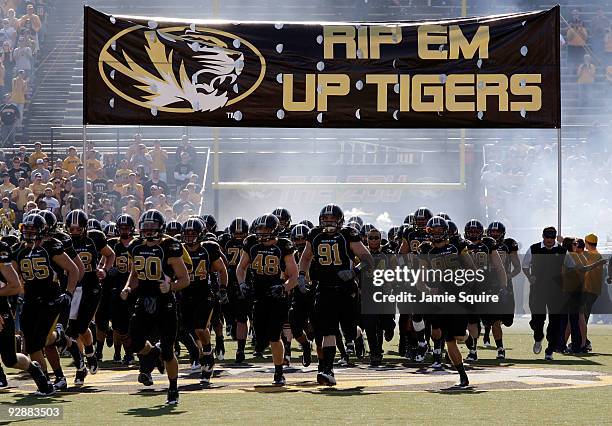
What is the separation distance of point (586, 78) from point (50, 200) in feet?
51.8

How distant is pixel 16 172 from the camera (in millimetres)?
26047

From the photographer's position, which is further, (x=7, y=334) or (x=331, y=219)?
(x=331, y=219)

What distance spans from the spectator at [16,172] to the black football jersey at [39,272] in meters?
13.2

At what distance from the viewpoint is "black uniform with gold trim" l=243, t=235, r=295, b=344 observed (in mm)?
13930

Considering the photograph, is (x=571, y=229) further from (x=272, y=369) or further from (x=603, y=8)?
(x=272, y=369)

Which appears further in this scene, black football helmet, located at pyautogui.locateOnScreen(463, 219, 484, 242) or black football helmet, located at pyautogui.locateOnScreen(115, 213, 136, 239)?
black football helmet, located at pyautogui.locateOnScreen(463, 219, 484, 242)

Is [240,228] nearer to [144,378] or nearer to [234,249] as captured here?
[234,249]

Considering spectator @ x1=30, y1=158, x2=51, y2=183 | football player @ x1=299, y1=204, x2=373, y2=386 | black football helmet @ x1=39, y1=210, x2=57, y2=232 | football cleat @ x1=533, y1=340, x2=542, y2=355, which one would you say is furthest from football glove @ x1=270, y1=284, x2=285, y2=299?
spectator @ x1=30, y1=158, x2=51, y2=183

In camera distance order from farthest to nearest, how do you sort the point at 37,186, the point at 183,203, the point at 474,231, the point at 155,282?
1. the point at 183,203
2. the point at 37,186
3. the point at 474,231
4. the point at 155,282

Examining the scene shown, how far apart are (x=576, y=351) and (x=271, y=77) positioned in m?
5.71

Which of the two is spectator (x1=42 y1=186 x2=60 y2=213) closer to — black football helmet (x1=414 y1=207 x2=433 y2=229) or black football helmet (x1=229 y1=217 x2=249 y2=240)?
black football helmet (x1=229 y1=217 x2=249 y2=240)

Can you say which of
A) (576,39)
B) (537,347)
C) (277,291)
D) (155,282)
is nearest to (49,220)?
(155,282)

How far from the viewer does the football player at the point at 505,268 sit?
1717 centimetres

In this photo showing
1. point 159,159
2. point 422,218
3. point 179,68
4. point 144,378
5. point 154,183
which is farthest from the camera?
point 159,159
